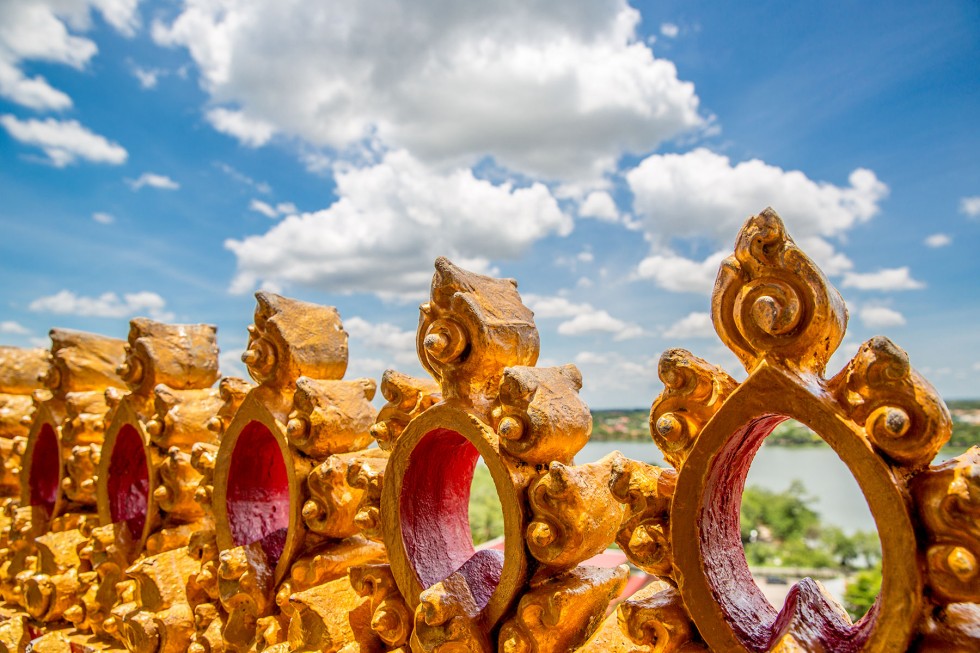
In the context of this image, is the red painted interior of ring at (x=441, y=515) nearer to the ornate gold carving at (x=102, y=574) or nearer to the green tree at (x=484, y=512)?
the ornate gold carving at (x=102, y=574)

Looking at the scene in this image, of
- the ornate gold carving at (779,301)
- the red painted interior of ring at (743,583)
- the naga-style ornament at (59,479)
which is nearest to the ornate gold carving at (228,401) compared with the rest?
the naga-style ornament at (59,479)

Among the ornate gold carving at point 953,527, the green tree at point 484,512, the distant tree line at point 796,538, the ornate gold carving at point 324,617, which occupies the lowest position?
the distant tree line at point 796,538

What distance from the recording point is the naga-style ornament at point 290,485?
11.4 ft

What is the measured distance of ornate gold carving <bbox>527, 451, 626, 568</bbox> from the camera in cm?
249

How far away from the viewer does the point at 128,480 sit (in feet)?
17.7

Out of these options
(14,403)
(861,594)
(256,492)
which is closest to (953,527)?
(256,492)

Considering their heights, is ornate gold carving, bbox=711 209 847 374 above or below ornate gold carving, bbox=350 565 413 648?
above

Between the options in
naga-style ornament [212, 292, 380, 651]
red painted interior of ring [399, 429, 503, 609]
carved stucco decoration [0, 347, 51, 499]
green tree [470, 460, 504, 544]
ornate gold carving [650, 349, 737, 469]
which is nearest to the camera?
ornate gold carving [650, 349, 737, 469]

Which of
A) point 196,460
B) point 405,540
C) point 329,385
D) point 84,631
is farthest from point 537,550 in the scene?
point 84,631

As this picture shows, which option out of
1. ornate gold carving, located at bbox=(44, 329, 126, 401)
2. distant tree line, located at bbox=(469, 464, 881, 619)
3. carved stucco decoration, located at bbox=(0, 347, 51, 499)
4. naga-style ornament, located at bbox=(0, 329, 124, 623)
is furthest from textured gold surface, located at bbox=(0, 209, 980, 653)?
distant tree line, located at bbox=(469, 464, 881, 619)

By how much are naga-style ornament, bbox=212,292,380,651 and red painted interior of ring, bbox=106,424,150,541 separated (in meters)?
1.45

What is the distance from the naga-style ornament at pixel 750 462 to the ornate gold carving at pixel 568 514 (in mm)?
176

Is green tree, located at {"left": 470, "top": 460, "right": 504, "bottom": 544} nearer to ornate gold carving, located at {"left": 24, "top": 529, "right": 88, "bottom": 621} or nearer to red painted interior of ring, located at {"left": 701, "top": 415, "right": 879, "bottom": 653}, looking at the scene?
ornate gold carving, located at {"left": 24, "top": 529, "right": 88, "bottom": 621}

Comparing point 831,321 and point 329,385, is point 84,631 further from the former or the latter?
point 831,321
